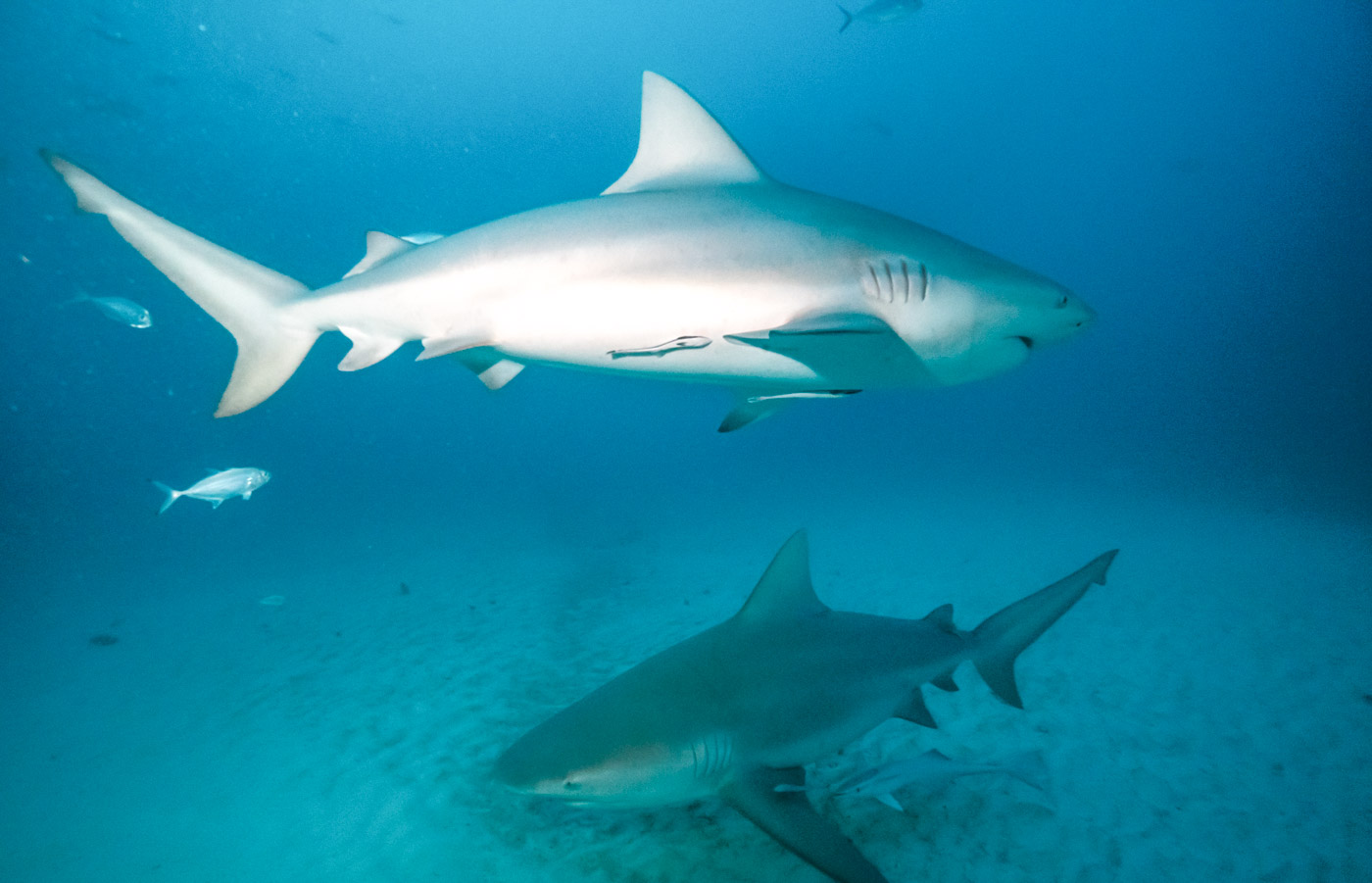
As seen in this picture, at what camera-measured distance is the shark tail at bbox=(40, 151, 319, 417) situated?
219 centimetres

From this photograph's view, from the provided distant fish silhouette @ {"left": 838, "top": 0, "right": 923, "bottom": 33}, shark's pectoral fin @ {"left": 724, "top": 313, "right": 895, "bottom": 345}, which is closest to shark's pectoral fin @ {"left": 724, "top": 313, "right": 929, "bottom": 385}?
shark's pectoral fin @ {"left": 724, "top": 313, "right": 895, "bottom": 345}

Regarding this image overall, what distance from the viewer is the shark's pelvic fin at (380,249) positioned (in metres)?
2.45

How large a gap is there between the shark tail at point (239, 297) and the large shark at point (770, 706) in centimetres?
204

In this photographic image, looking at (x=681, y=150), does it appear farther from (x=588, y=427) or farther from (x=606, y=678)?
(x=588, y=427)

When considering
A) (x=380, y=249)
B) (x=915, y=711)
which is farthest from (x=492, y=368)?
(x=915, y=711)

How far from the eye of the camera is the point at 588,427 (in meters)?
98.5

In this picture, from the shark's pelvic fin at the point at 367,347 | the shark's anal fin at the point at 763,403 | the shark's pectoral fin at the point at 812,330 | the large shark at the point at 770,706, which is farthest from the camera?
the shark's pelvic fin at the point at 367,347

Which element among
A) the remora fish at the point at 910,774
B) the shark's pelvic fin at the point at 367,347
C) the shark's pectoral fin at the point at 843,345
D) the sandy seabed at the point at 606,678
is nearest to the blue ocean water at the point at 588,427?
the sandy seabed at the point at 606,678

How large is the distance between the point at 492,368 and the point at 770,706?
2.06 meters

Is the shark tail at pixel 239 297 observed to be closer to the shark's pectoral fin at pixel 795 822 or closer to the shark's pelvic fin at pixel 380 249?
the shark's pelvic fin at pixel 380 249

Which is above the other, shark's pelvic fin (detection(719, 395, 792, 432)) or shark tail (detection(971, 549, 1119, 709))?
shark's pelvic fin (detection(719, 395, 792, 432))

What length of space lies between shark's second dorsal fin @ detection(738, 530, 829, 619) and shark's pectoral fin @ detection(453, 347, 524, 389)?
5.13 ft

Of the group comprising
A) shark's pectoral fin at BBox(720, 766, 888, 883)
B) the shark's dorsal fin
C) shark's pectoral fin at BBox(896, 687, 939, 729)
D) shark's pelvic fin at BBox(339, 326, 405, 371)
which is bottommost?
shark's pectoral fin at BBox(720, 766, 888, 883)

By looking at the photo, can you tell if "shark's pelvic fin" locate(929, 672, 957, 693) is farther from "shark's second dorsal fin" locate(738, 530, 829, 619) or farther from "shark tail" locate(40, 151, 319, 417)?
"shark tail" locate(40, 151, 319, 417)
